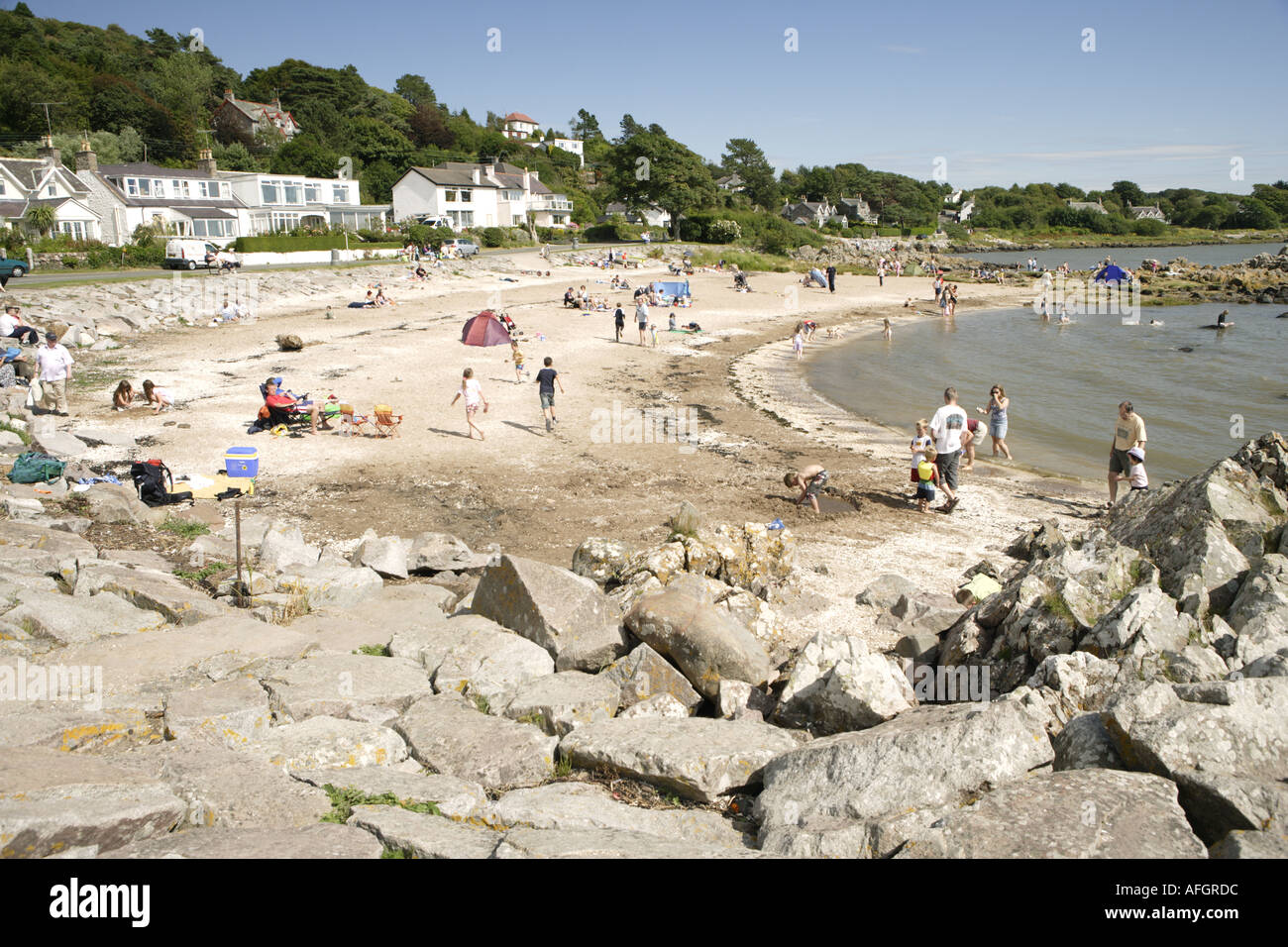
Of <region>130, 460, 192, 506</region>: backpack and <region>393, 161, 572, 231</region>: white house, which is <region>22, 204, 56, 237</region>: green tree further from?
<region>130, 460, 192, 506</region>: backpack

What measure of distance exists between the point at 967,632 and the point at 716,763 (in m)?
3.34

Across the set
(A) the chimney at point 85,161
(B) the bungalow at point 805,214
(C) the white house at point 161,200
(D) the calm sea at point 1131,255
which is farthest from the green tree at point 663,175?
(A) the chimney at point 85,161

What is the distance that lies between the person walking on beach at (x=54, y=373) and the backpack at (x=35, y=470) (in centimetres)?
541

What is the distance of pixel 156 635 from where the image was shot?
703 centimetres

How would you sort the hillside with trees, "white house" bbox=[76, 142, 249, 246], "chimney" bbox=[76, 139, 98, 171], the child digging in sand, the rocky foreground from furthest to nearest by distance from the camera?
the hillside with trees
"white house" bbox=[76, 142, 249, 246]
"chimney" bbox=[76, 139, 98, 171]
the child digging in sand
the rocky foreground

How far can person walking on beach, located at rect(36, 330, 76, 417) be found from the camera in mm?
17469

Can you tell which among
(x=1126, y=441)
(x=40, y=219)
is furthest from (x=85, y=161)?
(x=1126, y=441)

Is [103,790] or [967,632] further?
[967,632]

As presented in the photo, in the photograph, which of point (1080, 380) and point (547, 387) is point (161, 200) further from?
point (1080, 380)

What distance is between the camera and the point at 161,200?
52.5 m

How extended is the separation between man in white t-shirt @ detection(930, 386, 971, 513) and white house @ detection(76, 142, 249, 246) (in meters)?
44.4

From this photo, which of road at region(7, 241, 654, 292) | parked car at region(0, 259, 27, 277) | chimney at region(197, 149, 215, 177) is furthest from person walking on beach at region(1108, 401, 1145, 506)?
chimney at region(197, 149, 215, 177)
